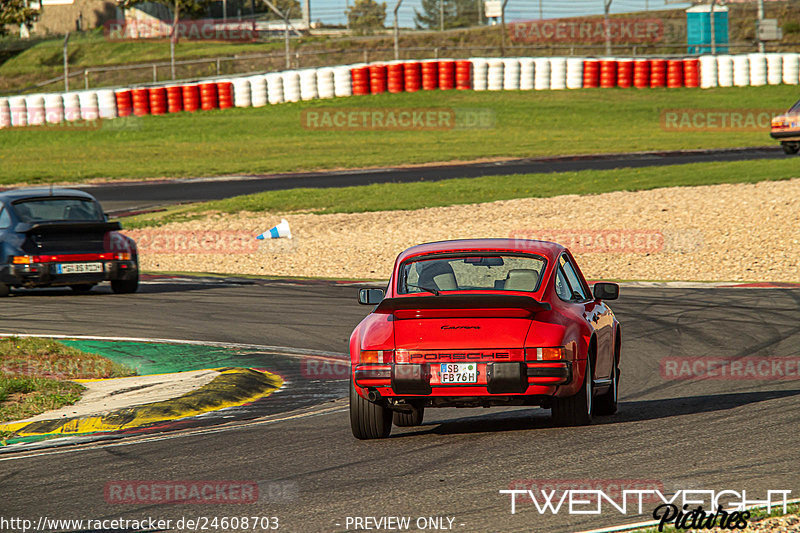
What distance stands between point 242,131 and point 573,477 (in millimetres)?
35786

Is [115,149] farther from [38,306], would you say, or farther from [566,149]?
[38,306]

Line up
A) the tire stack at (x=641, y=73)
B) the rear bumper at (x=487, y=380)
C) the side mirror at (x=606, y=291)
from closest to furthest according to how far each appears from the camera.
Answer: the rear bumper at (x=487, y=380) < the side mirror at (x=606, y=291) < the tire stack at (x=641, y=73)

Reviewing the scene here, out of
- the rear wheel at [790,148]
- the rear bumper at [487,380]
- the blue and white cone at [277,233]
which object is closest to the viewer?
the rear bumper at [487,380]

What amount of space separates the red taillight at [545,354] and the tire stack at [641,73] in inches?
1505

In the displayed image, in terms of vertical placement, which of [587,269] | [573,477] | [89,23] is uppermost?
[89,23]

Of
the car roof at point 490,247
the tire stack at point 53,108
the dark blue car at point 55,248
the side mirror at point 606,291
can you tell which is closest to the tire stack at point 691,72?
the tire stack at point 53,108

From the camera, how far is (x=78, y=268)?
15625 mm

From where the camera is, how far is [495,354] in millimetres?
6996

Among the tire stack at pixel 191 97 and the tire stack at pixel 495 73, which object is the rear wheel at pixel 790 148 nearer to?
the tire stack at pixel 495 73

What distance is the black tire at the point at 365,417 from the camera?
24.5ft

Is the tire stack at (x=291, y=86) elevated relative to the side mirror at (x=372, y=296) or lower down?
elevated

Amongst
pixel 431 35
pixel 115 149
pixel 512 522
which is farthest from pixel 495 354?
pixel 431 35

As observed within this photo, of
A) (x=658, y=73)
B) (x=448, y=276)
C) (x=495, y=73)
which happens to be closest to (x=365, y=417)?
(x=448, y=276)

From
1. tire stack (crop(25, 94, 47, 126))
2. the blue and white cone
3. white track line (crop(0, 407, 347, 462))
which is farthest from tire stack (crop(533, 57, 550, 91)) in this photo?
white track line (crop(0, 407, 347, 462))
